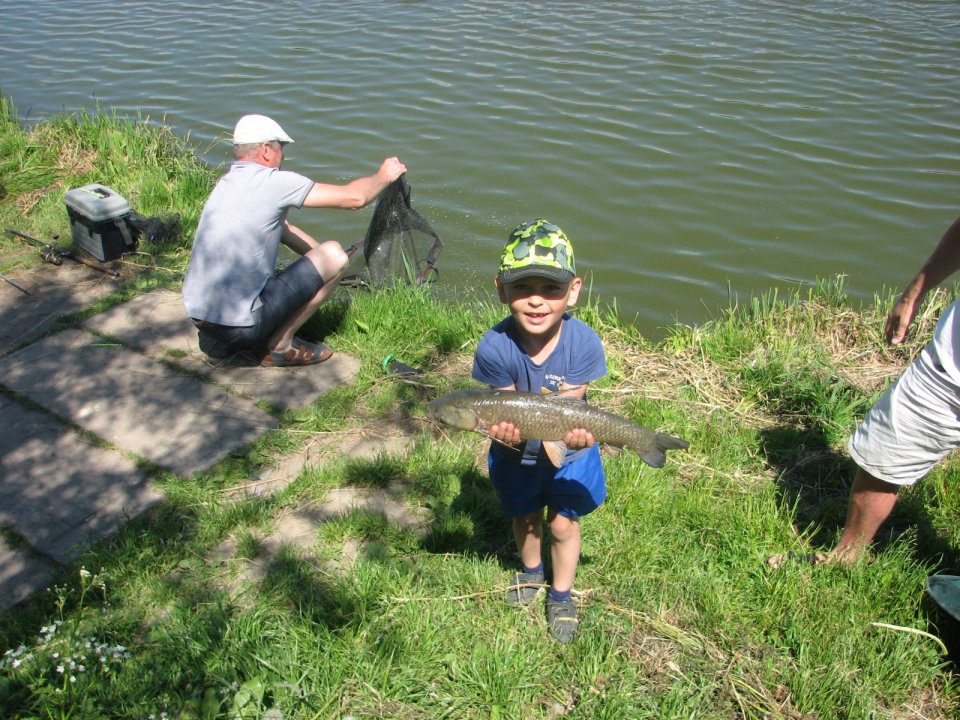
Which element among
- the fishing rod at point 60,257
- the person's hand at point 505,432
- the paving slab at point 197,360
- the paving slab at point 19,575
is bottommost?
the paving slab at point 19,575

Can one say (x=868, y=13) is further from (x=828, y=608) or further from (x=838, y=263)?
(x=828, y=608)

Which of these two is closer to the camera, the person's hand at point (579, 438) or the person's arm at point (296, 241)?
the person's hand at point (579, 438)

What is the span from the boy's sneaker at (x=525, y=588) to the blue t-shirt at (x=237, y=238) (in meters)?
2.52

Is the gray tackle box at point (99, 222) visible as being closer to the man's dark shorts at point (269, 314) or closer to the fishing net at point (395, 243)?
the man's dark shorts at point (269, 314)

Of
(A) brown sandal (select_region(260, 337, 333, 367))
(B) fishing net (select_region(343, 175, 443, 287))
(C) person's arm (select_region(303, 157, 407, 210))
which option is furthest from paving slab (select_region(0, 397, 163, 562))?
(B) fishing net (select_region(343, 175, 443, 287))

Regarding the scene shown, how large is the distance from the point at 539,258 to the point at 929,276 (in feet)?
5.75

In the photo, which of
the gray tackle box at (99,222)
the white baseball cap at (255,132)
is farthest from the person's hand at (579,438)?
the gray tackle box at (99,222)

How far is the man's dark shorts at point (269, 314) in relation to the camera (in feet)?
16.8

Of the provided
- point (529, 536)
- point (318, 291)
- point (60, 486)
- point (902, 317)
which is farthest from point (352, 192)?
point (902, 317)

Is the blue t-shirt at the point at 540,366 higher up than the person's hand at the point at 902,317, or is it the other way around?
the person's hand at the point at 902,317

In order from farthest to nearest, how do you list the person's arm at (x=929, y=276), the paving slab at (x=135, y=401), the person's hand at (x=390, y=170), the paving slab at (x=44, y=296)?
the paving slab at (x=44, y=296), the person's hand at (x=390, y=170), the paving slab at (x=135, y=401), the person's arm at (x=929, y=276)

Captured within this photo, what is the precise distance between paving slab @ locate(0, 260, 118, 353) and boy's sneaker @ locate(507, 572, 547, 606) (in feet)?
12.4

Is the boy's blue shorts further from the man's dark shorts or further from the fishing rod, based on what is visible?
the fishing rod

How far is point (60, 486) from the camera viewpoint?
13.5 ft
